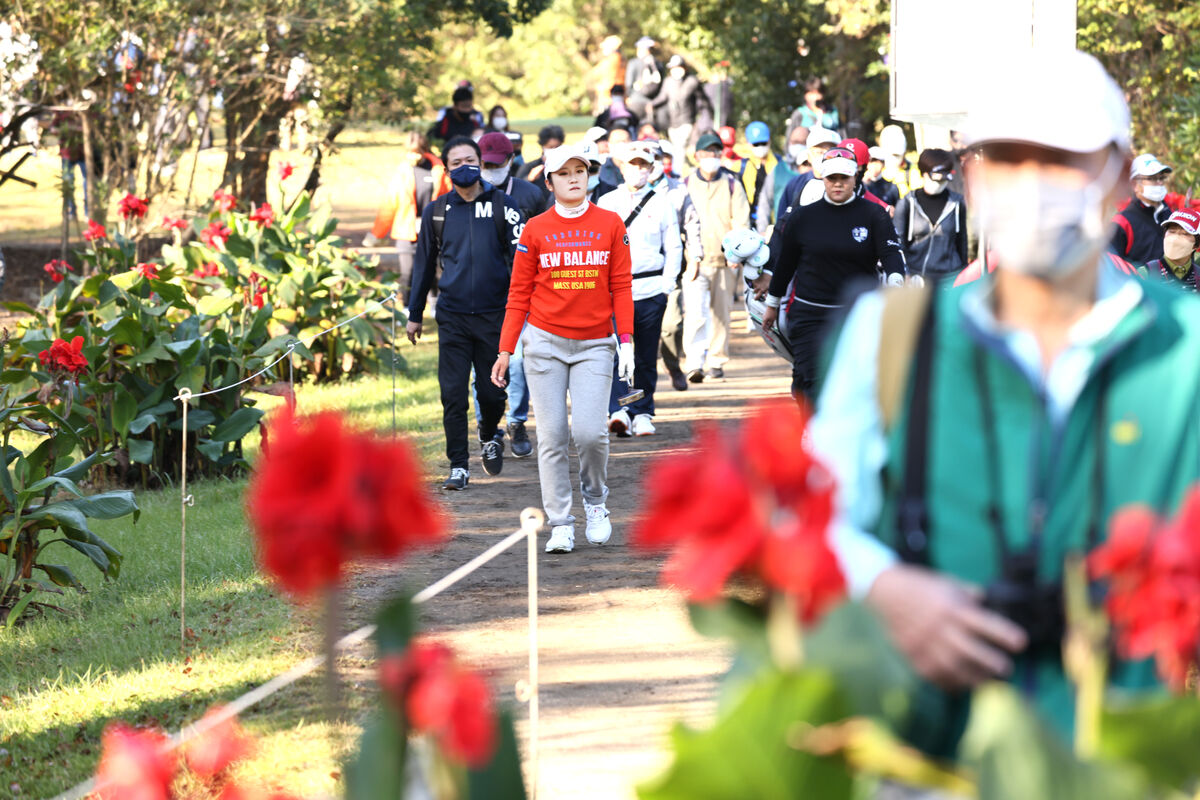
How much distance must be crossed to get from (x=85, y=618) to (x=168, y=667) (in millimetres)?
1058

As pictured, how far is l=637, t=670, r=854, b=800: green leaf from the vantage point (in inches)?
Result: 57.9

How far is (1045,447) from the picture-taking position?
6.83ft

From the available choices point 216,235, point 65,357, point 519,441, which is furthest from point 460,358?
point 216,235

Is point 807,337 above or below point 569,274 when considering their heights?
below

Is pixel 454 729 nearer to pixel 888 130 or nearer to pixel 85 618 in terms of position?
pixel 85 618

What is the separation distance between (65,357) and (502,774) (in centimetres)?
741

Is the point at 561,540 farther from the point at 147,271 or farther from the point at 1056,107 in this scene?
the point at 1056,107

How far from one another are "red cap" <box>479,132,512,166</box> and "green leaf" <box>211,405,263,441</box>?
8.88 feet

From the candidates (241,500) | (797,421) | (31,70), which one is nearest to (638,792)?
(797,421)

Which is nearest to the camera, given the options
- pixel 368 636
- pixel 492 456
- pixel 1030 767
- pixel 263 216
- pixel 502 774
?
pixel 1030 767

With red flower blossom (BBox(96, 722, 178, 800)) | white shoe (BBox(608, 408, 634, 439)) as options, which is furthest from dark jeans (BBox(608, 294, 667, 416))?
red flower blossom (BBox(96, 722, 178, 800))

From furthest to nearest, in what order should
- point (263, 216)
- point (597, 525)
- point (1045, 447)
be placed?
1. point (263, 216)
2. point (597, 525)
3. point (1045, 447)

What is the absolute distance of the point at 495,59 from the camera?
55969 mm

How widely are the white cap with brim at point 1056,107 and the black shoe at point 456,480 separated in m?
8.04
